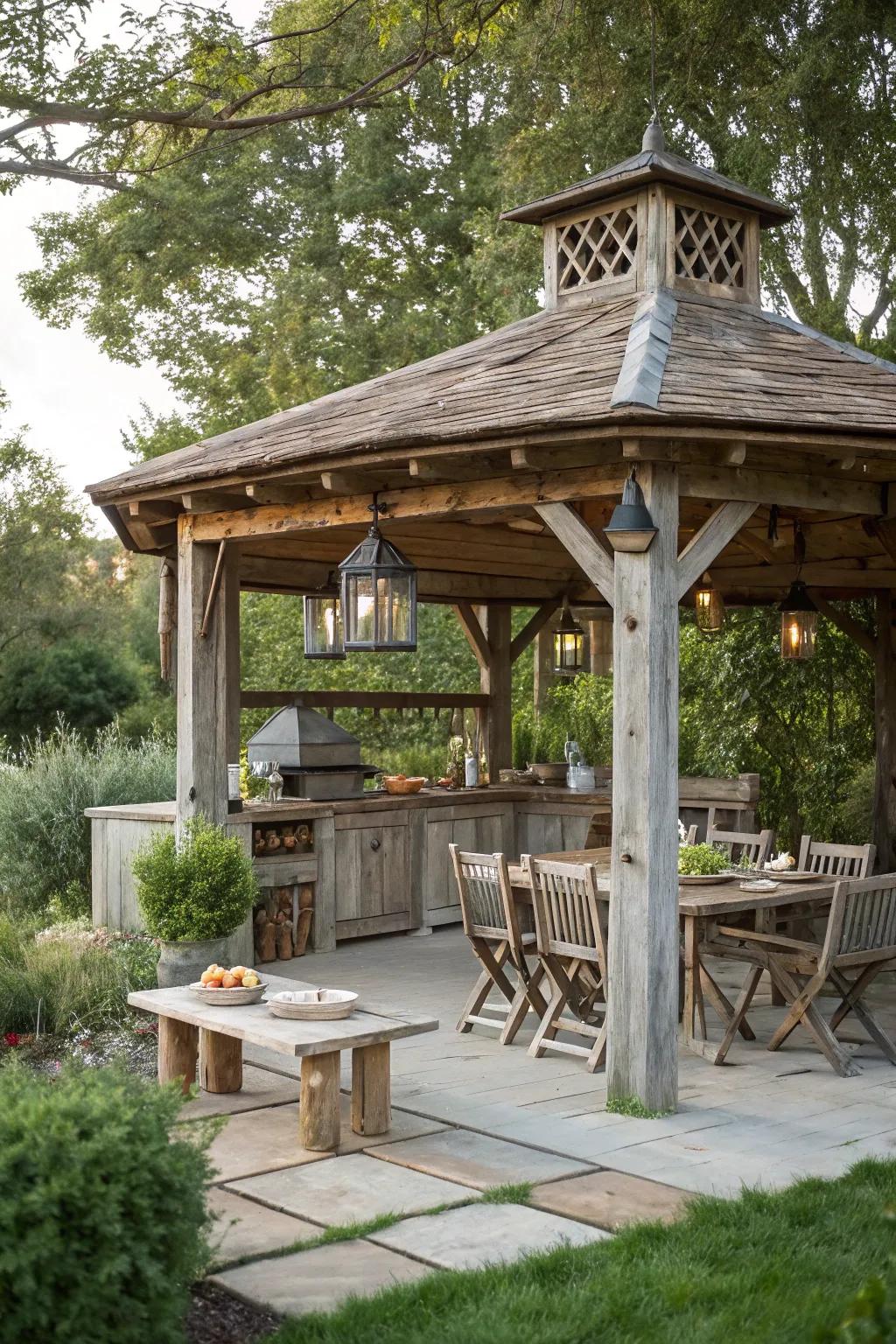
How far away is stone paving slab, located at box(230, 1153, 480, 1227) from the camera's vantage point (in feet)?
15.0

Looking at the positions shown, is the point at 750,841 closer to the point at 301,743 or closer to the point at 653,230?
the point at 301,743

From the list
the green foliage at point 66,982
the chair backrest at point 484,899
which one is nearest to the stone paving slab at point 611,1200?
the chair backrest at point 484,899

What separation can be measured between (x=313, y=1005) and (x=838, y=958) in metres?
2.39

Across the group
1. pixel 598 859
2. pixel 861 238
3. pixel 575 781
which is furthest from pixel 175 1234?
pixel 861 238

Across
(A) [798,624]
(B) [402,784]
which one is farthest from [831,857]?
(B) [402,784]

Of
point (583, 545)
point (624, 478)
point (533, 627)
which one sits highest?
point (624, 478)

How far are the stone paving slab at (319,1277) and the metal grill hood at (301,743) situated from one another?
5.58 m

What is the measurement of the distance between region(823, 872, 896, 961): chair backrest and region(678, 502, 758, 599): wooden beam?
4.91ft

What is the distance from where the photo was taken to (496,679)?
1171 centimetres

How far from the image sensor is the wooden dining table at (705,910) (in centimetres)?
656

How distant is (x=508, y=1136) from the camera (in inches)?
213

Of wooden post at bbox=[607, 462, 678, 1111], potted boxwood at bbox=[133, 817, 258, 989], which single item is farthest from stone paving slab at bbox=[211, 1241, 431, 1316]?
potted boxwood at bbox=[133, 817, 258, 989]

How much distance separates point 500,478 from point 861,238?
7.77 m

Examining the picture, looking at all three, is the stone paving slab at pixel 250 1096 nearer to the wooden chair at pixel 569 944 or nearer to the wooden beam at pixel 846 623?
the wooden chair at pixel 569 944
